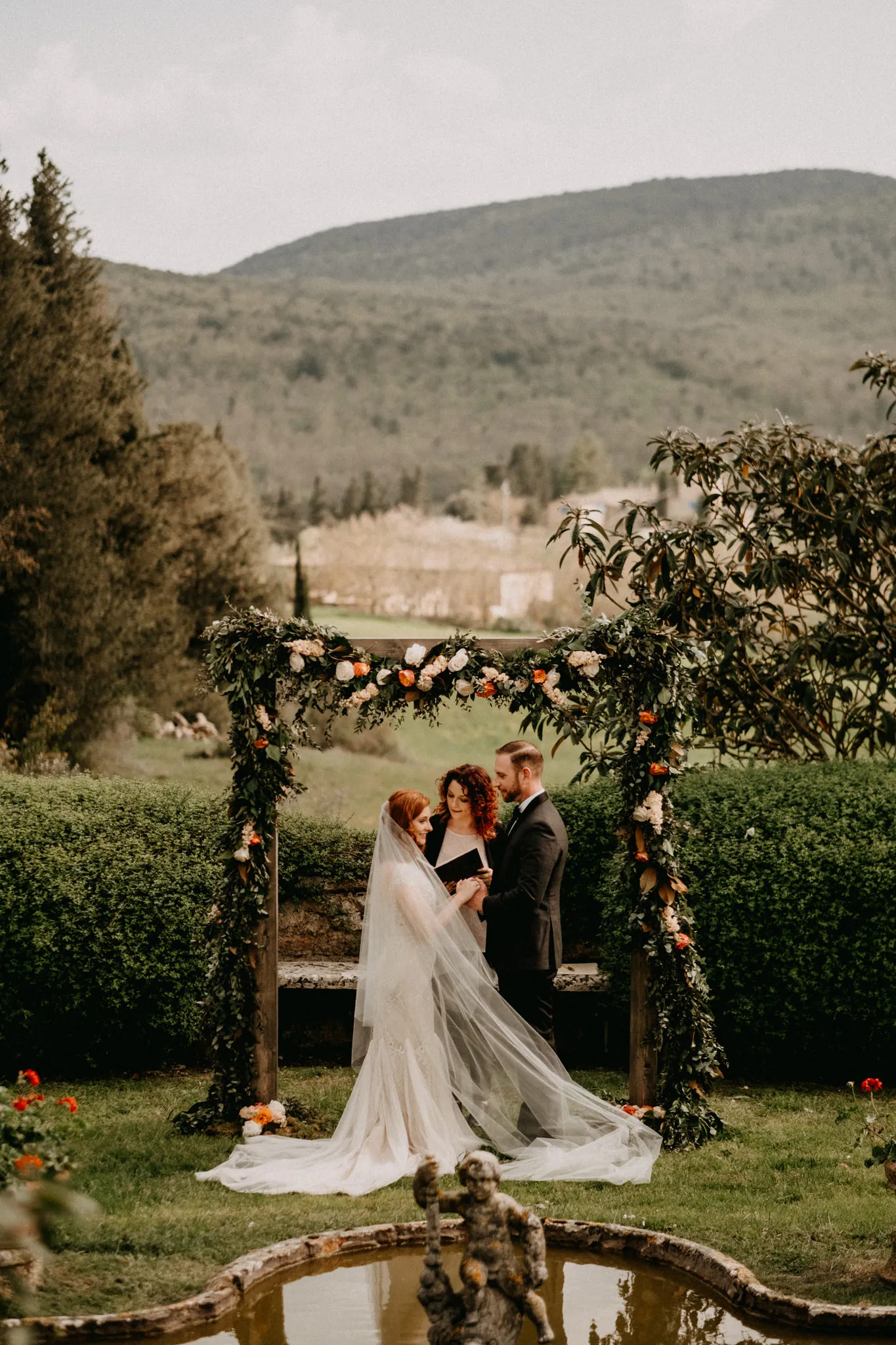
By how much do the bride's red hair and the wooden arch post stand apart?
0.71 meters

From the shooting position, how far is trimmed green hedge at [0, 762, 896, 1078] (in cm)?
769

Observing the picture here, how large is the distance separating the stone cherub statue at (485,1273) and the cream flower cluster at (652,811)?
121 inches

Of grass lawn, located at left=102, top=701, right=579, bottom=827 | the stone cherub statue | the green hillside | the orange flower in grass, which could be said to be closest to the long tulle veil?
the orange flower in grass

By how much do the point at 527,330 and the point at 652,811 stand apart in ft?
327

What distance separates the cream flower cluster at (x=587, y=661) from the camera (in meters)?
6.80

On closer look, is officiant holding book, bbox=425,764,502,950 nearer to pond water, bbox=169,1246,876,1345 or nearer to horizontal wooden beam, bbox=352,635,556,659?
horizontal wooden beam, bbox=352,635,556,659

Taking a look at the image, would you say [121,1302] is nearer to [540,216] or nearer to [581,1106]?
[581,1106]

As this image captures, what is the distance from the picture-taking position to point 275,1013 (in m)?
6.92

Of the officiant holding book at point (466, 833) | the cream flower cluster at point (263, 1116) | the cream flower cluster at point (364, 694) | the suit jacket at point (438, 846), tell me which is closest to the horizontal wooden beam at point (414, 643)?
the cream flower cluster at point (364, 694)

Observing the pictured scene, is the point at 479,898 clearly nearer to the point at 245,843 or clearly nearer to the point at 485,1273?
the point at 245,843

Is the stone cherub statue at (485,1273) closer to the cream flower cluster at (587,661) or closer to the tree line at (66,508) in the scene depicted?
the cream flower cluster at (587,661)

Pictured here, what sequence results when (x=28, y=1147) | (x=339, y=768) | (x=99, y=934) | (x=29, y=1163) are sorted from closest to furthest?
1. (x=29, y=1163)
2. (x=28, y=1147)
3. (x=99, y=934)
4. (x=339, y=768)

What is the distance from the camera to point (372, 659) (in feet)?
22.8

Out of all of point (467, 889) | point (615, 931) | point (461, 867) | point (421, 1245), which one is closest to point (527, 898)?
point (467, 889)
